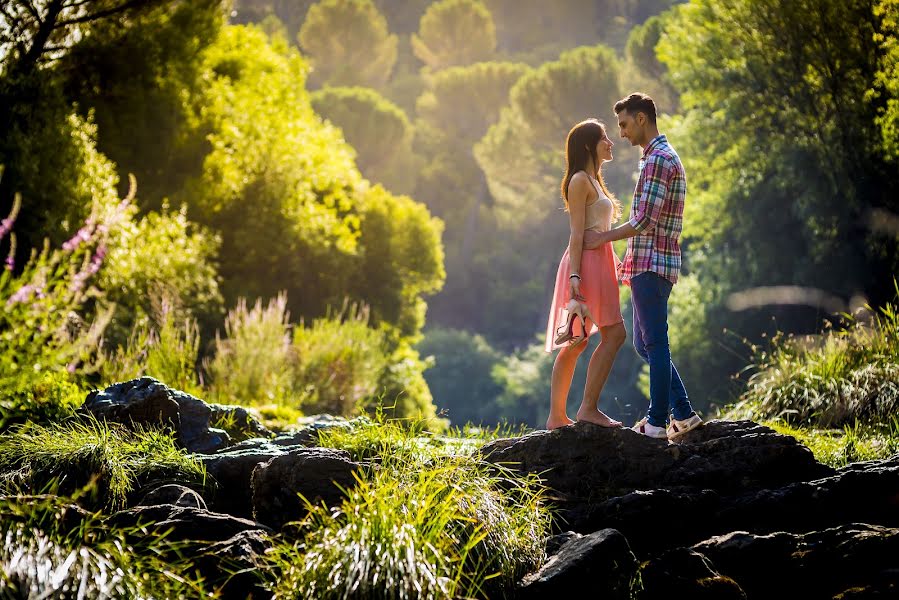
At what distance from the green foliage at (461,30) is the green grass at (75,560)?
52.1m

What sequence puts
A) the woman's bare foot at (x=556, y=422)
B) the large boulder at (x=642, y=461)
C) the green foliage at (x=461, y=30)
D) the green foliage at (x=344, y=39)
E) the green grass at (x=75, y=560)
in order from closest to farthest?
the green grass at (x=75, y=560)
the large boulder at (x=642, y=461)
the woman's bare foot at (x=556, y=422)
the green foliage at (x=344, y=39)
the green foliage at (x=461, y=30)

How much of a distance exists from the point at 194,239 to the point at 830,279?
10.5 metres

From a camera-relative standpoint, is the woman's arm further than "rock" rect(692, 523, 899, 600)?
Yes

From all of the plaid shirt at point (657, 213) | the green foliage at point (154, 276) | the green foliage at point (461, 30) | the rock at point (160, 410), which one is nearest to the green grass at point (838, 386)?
the plaid shirt at point (657, 213)

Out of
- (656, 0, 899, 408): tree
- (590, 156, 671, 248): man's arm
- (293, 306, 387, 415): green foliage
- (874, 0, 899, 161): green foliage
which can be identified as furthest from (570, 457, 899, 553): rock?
(656, 0, 899, 408): tree

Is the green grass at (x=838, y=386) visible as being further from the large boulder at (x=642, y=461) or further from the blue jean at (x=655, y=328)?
the blue jean at (x=655, y=328)

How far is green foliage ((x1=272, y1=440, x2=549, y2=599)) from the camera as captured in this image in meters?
3.64

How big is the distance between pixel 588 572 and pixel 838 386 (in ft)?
14.4

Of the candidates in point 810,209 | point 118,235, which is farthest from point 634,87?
point 118,235

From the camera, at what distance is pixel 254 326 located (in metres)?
10.2

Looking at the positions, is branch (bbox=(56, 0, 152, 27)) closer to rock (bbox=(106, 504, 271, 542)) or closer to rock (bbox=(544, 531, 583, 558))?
rock (bbox=(106, 504, 271, 542))

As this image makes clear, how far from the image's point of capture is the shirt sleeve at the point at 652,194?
5213 mm

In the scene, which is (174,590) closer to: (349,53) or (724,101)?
(724,101)

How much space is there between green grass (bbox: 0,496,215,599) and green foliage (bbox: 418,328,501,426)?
31542 mm
